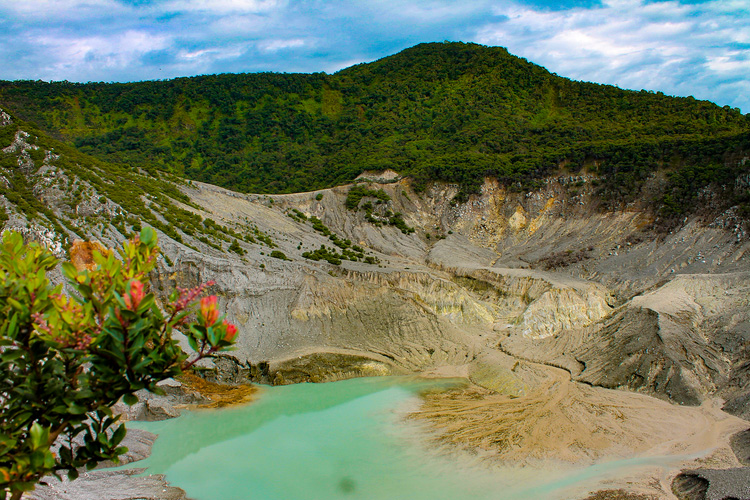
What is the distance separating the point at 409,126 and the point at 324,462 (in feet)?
237

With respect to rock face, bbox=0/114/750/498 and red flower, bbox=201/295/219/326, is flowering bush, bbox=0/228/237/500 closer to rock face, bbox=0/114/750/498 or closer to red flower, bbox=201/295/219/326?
red flower, bbox=201/295/219/326

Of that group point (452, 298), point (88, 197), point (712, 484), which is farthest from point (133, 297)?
point (452, 298)

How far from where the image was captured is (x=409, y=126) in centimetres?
8506

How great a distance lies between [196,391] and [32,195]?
18703mm

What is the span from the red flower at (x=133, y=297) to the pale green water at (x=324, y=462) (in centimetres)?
1504

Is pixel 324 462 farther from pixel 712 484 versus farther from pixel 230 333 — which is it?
pixel 230 333

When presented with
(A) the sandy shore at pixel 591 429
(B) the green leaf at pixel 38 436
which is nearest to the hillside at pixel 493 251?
(A) the sandy shore at pixel 591 429

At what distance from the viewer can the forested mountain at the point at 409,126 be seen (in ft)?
184

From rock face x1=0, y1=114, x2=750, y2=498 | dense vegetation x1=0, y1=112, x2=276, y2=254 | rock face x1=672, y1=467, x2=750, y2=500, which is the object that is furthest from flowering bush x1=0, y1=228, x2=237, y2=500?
dense vegetation x1=0, y1=112, x2=276, y2=254

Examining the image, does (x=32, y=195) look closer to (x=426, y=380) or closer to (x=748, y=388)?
(x=426, y=380)

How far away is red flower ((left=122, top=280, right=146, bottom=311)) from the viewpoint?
470cm

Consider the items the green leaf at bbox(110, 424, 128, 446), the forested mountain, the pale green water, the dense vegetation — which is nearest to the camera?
the green leaf at bbox(110, 424, 128, 446)

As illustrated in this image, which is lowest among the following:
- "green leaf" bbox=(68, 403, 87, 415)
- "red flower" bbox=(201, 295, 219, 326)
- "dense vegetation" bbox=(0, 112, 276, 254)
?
"green leaf" bbox=(68, 403, 87, 415)

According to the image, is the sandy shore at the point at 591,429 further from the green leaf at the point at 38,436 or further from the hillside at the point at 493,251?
the green leaf at the point at 38,436
